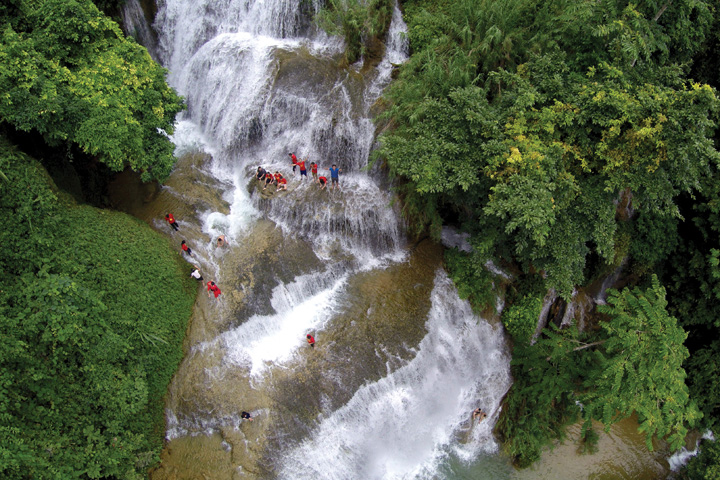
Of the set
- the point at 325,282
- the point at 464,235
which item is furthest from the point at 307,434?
the point at 464,235

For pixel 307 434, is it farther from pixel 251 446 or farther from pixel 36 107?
pixel 36 107

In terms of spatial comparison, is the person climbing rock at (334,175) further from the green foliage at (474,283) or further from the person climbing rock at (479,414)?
the person climbing rock at (479,414)

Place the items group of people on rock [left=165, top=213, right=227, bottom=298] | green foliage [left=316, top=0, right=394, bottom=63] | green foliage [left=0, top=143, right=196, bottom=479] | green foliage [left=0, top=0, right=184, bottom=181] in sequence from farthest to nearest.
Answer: green foliage [left=316, top=0, right=394, bottom=63] → group of people on rock [left=165, top=213, right=227, bottom=298] → green foliage [left=0, top=0, right=184, bottom=181] → green foliage [left=0, top=143, right=196, bottom=479]

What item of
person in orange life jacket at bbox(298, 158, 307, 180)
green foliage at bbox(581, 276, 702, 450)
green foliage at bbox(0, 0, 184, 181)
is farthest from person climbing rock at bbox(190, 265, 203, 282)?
green foliage at bbox(581, 276, 702, 450)

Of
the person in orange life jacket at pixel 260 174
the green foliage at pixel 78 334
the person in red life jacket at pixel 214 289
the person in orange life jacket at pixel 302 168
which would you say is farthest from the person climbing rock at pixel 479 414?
the person in orange life jacket at pixel 260 174

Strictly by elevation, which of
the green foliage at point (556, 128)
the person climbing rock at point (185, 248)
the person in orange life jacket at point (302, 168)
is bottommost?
the person climbing rock at point (185, 248)

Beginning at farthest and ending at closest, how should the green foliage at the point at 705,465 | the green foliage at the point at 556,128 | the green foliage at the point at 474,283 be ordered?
the green foliage at the point at 474,283
the green foliage at the point at 705,465
the green foliage at the point at 556,128

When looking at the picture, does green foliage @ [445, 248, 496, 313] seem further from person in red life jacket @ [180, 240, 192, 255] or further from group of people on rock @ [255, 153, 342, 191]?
person in red life jacket @ [180, 240, 192, 255]
